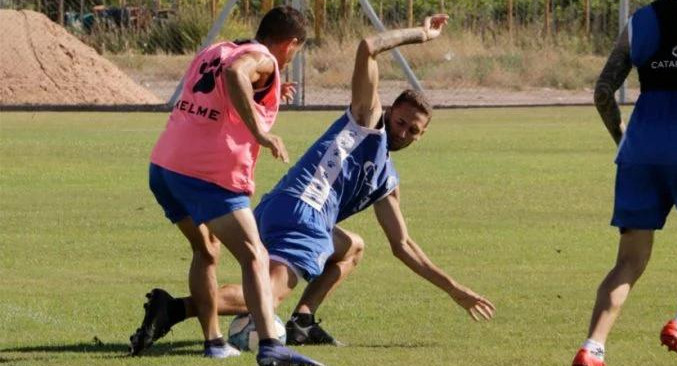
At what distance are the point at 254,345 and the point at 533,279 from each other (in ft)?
10.4

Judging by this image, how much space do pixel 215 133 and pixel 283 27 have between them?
1.98ft

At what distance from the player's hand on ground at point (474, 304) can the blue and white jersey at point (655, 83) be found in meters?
1.33

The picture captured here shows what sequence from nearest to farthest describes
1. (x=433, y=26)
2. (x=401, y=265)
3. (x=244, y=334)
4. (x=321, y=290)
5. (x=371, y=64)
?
(x=371, y=64)
(x=244, y=334)
(x=433, y=26)
(x=321, y=290)
(x=401, y=265)

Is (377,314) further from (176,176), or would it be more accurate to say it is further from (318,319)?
(176,176)

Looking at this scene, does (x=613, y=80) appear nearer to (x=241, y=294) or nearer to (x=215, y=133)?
(x=215, y=133)

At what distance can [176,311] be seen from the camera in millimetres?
8867

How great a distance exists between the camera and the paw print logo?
326 inches

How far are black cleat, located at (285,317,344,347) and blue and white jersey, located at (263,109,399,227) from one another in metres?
0.59

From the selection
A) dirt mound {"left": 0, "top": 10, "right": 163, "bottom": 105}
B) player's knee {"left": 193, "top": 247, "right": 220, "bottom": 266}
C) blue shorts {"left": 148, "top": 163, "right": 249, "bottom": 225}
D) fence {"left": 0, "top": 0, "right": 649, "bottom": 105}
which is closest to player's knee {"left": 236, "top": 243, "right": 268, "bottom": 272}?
blue shorts {"left": 148, "top": 163, "right": 249, "bottom": 225}

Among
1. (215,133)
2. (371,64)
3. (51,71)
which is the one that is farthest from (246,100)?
(51,71)

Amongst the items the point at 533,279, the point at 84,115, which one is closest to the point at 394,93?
the point at 84,115

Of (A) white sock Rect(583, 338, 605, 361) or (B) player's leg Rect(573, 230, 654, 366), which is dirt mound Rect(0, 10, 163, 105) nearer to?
(B) player's leg Rect(573, 230, 654, 366)

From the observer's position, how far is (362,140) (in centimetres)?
897

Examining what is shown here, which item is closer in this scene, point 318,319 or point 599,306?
point 599,306
